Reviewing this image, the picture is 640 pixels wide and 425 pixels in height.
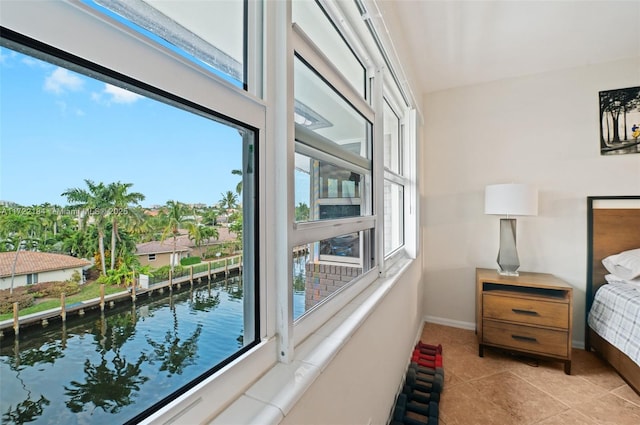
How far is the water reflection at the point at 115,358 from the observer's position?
0.36 meters

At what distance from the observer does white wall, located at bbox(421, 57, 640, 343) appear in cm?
263

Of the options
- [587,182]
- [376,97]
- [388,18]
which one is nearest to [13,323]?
[376,97]

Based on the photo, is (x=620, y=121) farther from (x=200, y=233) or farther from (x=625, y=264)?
(x=200, y=233)

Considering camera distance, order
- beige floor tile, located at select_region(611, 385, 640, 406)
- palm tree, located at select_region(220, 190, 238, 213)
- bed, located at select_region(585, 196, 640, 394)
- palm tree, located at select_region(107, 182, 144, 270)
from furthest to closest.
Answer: bed, located at select_region(585, 196, 640, 394)
beige floor tile, located at select_region(611, 385, 640, 406)
palm tree, located at select_region(220, 190, 238, 213)
palm tree, located at select_region(107, 182, 144, 270)

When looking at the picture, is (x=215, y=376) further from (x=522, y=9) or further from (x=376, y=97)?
(x=522, y=9)

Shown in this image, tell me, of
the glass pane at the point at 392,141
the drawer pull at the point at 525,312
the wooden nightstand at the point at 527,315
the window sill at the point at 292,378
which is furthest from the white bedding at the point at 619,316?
the window sill at the point at 292,378

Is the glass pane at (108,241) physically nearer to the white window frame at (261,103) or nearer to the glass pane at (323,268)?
the white window frame at (261,103)

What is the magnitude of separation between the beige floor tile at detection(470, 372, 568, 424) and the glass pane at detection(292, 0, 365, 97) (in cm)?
222

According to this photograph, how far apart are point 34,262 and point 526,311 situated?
296 centimetres

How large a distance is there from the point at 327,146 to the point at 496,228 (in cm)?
260

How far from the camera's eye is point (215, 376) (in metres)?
0.58

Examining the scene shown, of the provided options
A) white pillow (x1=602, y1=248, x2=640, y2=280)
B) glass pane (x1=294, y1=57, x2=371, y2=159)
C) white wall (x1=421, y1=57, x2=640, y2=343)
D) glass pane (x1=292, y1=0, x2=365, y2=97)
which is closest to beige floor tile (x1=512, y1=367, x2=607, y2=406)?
white wall (x1=421, y1=57, x2=640, y2=343)

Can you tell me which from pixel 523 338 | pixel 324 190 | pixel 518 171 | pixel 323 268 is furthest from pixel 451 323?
pixel 324 190

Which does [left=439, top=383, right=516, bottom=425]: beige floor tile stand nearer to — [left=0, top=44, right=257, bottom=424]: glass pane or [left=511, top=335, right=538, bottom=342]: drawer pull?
[left=511, top=335, right=538, bottom=342]: drawer pull
